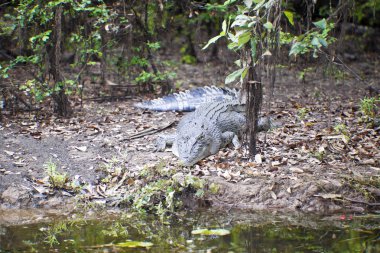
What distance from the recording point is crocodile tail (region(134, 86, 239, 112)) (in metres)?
8.38

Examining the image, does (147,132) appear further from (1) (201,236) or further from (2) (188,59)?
(2) (188,59)

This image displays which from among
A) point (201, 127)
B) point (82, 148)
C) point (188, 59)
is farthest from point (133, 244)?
point (188, 59)

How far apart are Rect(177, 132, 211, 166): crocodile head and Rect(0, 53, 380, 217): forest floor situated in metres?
0.11

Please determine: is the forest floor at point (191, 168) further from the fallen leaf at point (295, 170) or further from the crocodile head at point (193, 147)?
the crocodile head at point (193, 147)

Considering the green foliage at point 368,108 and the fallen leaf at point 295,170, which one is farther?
the green foliage at point 368,108

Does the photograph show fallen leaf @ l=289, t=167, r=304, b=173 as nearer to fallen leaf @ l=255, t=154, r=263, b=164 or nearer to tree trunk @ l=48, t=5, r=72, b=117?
fallen leaf @ l=255, t=154, r=263, b=164

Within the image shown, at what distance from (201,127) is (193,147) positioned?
612 millimetres

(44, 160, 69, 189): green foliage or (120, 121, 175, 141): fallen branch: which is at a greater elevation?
(120, 121, 175, 141): fallen branch

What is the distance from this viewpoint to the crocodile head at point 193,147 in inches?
237

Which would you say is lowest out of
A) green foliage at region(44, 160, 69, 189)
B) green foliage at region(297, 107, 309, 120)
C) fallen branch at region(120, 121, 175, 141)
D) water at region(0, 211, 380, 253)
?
water at region(0, 211, 380, 253)

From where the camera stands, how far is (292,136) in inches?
264

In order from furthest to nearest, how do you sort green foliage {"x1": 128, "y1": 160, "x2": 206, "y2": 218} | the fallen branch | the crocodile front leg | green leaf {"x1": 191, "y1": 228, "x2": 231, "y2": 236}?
the fallen branch < the crocodile front leg < green foliage {"x1": 128, "y1": 160, "x2": 206, "y2": 218} < green leaf {"x1": 191, "y1": 228, "x2": 231, "y2": 236}

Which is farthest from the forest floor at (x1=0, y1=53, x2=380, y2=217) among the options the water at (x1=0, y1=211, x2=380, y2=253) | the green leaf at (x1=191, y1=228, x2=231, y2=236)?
the green leaf at (x1=191, y1=228, x2=231, y2=236)

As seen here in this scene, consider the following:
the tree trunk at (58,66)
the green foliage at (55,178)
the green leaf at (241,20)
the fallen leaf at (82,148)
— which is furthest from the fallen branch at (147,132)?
the green leaf at (241,20)
